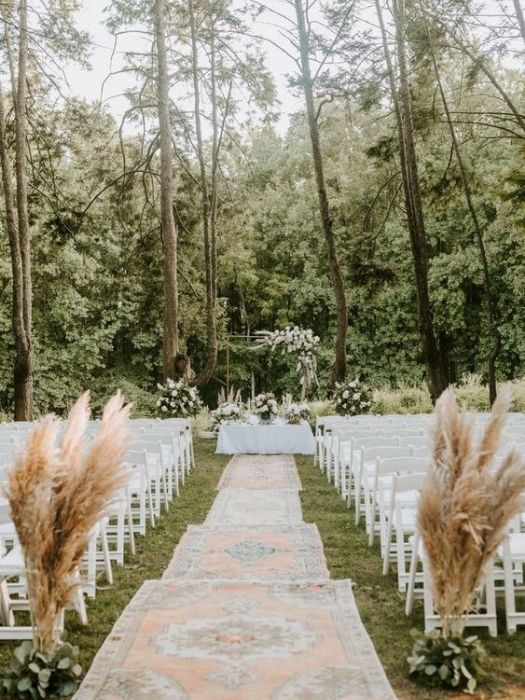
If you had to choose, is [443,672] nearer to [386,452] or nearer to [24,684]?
[24,684]

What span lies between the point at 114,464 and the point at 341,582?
2.64 m

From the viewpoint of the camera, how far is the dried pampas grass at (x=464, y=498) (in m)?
3.62

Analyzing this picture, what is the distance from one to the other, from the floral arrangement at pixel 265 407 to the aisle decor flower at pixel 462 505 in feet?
38.7

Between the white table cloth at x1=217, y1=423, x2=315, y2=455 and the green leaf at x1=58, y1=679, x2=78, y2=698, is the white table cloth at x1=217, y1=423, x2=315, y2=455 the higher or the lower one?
the lower one

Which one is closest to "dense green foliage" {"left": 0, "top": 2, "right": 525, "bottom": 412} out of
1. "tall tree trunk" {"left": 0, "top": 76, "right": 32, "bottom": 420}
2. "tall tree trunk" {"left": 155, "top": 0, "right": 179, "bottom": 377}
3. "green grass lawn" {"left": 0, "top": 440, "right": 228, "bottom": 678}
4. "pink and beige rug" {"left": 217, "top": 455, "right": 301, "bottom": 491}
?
"tall tree trunk" {"left": 155, "top": 0, "right": 179, "bottom": 377}

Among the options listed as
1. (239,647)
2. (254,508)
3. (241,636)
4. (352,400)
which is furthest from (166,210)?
(239,647)

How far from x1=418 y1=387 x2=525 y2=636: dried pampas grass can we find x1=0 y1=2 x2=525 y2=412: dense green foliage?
14836mm

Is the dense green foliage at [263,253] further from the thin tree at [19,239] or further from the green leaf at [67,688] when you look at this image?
the green leaf at [67,688]

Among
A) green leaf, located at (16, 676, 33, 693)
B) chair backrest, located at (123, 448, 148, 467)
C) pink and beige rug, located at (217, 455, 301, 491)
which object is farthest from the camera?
pink and beige rug, located at (217, 455, 301, 491)

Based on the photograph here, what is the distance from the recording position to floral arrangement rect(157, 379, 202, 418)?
55.0 ft

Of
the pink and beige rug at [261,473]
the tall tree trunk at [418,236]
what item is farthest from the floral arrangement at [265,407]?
the tall tree trunk at [418,236]

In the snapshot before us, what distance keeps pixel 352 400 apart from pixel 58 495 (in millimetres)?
13264

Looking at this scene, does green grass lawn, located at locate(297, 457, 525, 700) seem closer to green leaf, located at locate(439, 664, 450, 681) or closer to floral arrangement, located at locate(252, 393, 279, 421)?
green leaf, located at locate(439, 664, 450, 681)

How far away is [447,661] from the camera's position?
3936 mm
